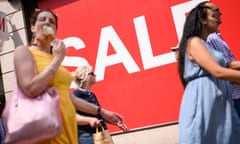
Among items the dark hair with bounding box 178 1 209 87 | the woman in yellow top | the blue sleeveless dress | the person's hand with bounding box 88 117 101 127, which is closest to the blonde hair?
the person's hand with bounding box 88 117 101 127

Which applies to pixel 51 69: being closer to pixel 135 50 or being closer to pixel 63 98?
pixel 63 98

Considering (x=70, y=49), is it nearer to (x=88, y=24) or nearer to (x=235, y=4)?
(x=88, y=24)

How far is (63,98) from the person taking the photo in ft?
8.98

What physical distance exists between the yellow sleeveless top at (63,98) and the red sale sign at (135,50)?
4414 mm

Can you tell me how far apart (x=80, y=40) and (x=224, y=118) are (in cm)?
535

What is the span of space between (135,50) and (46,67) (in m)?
4.87

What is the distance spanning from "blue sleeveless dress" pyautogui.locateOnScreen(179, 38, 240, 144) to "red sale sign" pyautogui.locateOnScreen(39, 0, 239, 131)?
3725 millimetres

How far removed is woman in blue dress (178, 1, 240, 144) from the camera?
9.88 ft

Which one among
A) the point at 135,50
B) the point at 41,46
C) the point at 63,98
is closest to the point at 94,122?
the point at 63,98

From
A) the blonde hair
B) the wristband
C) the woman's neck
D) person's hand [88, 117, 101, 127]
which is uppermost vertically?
the woman's neck

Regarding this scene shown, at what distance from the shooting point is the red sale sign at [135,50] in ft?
23.2

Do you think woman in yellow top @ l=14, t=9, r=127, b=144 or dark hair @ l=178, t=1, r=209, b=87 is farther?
dark hair @ l=178, t=1, r=209, b=87

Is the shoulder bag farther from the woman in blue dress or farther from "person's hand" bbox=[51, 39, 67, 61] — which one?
the woman in blue dress

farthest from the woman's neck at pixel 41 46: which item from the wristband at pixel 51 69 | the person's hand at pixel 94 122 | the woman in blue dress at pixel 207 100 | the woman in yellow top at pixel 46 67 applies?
the woman in blue dress at pixel 207 100
